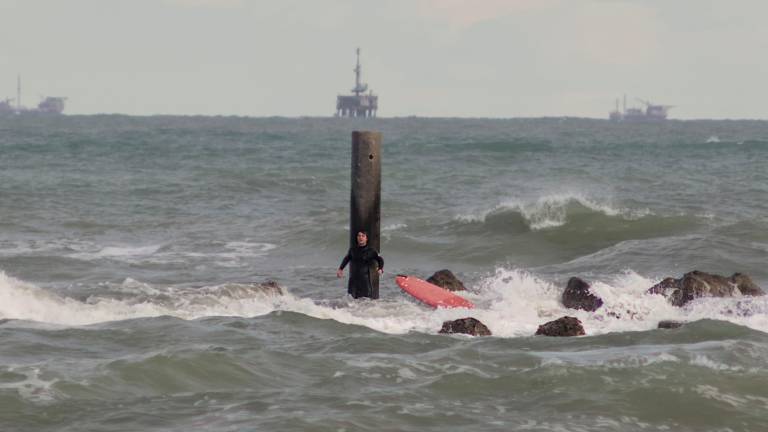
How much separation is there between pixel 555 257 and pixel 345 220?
734 centimetres

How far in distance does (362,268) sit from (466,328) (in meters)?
3.31

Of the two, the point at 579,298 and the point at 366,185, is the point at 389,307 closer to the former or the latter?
the point at 366,185

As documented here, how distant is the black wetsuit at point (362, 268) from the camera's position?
19.4 meters

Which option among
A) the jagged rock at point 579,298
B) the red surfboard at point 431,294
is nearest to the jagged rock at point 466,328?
the red surfboard at point 431,294

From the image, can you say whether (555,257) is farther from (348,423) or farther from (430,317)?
(348,423)

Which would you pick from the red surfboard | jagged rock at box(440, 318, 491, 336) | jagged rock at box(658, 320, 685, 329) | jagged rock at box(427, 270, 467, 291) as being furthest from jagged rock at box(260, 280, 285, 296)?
jagged rock at box(658, 320, 685, 329)

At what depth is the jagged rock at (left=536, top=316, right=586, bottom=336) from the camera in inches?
648

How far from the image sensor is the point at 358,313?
61.0ft

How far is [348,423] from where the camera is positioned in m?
12.2

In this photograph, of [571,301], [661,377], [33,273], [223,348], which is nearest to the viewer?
[661,377]

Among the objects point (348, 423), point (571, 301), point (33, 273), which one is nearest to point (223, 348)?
point (348, 423)

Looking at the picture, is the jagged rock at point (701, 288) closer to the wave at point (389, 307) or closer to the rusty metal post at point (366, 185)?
the wave at point (389, 307)

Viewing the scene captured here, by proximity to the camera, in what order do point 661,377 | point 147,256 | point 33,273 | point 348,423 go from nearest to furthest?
1. point 348,423
2. point 661,377
3. point 33,273
4. point 147,256

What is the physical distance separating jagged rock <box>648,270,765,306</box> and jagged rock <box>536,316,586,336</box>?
9.87 ft
